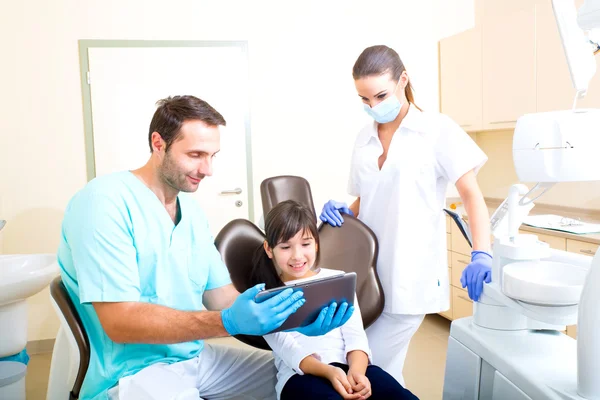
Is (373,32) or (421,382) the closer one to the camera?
(421,382)

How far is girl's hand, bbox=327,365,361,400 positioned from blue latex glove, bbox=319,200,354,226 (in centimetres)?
53

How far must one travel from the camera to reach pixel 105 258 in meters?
1.26

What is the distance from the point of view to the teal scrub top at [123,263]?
1.26m

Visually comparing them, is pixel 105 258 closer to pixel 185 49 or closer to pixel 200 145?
pixel 200 145

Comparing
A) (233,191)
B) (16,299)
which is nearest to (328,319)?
(16,299)

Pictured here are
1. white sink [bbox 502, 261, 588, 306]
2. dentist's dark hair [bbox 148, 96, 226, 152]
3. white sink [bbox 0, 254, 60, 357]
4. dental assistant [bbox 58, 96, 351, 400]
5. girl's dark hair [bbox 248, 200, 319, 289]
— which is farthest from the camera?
white sink [bbox 0, 254, 60, 357]

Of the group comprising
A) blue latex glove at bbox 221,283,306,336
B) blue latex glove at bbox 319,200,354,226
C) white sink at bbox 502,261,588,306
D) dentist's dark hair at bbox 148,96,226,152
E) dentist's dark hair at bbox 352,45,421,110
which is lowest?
blue latex glove at bbox 221,283,306,336

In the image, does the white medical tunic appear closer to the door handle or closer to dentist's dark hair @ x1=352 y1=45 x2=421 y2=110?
dentist's dark hair @ x1=352 y1=45 x2=421 y2=110

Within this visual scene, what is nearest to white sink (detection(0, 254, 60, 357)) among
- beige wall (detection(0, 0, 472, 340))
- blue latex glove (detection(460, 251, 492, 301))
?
beige wall (detection(0, 0, 472, 340))

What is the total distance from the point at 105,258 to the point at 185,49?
2.33 m

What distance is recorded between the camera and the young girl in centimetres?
131

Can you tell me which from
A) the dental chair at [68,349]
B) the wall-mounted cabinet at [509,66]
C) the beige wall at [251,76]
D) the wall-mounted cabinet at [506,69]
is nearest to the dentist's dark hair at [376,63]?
the dental chair at [68,349]

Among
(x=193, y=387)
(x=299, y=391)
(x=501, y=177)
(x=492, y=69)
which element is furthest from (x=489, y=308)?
(x=501, y=177)

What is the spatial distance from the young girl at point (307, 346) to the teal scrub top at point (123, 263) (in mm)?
221
